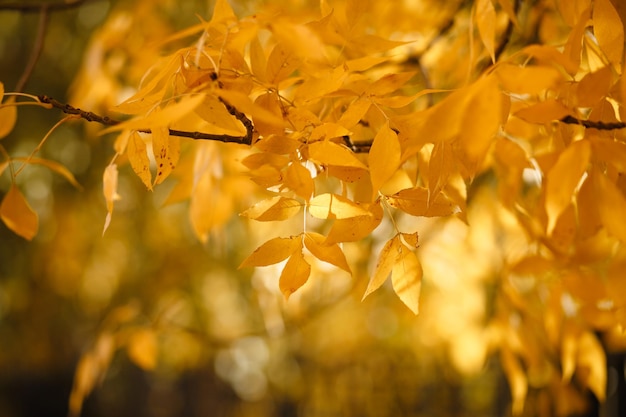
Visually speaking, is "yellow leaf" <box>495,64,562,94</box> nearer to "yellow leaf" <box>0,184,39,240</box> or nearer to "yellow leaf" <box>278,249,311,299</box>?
"yellow leaf" <box>278,249,311,299</box>

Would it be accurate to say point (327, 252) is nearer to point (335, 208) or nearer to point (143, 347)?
point (335, 208)

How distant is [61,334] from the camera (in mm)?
4188

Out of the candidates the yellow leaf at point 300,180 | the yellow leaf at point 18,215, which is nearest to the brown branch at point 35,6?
the yellow leaf at point 18,215

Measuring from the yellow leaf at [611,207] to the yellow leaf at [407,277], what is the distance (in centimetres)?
15

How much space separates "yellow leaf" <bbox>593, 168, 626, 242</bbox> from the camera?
35cm

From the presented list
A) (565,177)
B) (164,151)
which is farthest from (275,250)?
(565,177)

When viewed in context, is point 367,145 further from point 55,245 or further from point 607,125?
point 55,245

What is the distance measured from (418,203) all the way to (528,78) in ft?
0.48

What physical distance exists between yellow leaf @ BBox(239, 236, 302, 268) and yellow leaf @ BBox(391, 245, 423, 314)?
0.29 feet

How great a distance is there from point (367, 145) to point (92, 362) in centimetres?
92

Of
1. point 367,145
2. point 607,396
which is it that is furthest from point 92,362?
point 607,396

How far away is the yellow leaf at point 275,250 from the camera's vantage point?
1.46 feet

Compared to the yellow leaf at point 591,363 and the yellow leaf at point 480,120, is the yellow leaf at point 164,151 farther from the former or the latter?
the yellow leaf at point 591,363

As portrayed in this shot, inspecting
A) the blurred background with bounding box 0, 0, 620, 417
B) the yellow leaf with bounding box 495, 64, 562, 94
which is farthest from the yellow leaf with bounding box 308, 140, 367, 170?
the blurred background with bounding box 0, 0, 620, 417
